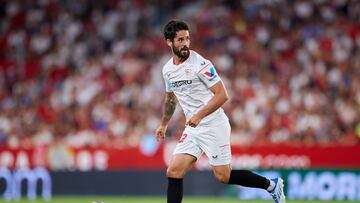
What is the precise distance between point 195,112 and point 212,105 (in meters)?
0.45

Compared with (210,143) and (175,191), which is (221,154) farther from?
(175,191)

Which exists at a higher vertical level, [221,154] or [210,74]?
[210,74]

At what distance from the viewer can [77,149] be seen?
1978 centimetres

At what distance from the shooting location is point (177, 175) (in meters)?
10.6

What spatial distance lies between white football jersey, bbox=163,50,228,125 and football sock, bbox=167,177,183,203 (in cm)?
73

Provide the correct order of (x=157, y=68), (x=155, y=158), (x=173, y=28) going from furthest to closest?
(x=157, y=68) → (x=155, y=158) → (x=173, y=28)

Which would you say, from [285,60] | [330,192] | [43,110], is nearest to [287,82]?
[285,60]

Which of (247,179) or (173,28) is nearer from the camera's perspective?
(173,28)

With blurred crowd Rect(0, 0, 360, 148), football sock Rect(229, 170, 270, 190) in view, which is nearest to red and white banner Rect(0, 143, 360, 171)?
blurred crowd Rect(0, 0, 360, 148)

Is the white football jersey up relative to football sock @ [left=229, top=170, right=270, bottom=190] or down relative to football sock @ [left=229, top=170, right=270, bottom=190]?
up

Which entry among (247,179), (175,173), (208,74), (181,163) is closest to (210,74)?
(208,74)

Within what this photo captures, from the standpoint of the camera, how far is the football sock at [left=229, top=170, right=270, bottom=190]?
10883 mm

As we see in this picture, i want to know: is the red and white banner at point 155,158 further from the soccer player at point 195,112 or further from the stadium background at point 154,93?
the soccer player at point 195,112

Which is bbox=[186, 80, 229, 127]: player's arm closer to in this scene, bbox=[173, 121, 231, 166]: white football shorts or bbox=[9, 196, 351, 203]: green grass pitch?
bbox=[173, 121, 231, 166]: white football shorts
